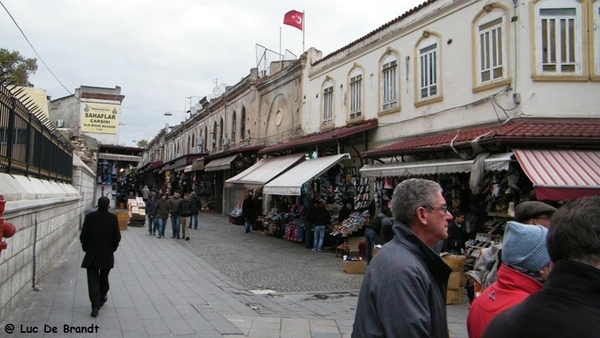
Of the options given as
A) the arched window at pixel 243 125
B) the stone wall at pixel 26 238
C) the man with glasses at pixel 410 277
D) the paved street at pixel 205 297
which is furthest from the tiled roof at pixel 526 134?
the arched window at pixel 243 125

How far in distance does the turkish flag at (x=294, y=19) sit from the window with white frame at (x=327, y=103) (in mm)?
4783

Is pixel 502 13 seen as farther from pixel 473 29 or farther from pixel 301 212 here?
pixel 301 212

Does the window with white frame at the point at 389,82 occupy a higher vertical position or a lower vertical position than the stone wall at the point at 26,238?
higher

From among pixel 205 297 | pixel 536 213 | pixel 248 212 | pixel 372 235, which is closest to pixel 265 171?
pixel 248 212

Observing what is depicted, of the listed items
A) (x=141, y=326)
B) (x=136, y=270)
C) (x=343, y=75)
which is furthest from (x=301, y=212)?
(x=141, y=326)

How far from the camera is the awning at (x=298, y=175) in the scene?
14172 mm

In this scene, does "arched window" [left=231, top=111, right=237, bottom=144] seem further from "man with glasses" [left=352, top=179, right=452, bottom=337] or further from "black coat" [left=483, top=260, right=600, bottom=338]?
"black coat" [left=483, top=260, right=600, bottom=338]

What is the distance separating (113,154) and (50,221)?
78.2 feet

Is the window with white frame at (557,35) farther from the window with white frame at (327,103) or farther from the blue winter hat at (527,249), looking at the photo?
the blue winter hat at (527,249)

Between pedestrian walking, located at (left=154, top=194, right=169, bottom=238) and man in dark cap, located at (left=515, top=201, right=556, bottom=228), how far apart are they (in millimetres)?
15333

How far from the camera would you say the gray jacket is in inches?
86.5

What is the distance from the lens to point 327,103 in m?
18.6

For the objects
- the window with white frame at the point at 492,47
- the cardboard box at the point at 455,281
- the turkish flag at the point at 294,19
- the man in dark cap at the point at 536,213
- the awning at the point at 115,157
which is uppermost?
the turkish flag at the point at 294,19

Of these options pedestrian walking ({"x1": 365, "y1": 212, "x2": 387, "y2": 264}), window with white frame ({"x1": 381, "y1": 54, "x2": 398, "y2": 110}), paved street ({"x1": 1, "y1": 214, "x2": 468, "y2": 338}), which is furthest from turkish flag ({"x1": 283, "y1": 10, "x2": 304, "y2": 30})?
pedestrian walking ({"x1": 365, "y1": 212, "x2": 387, "y2": 264})
